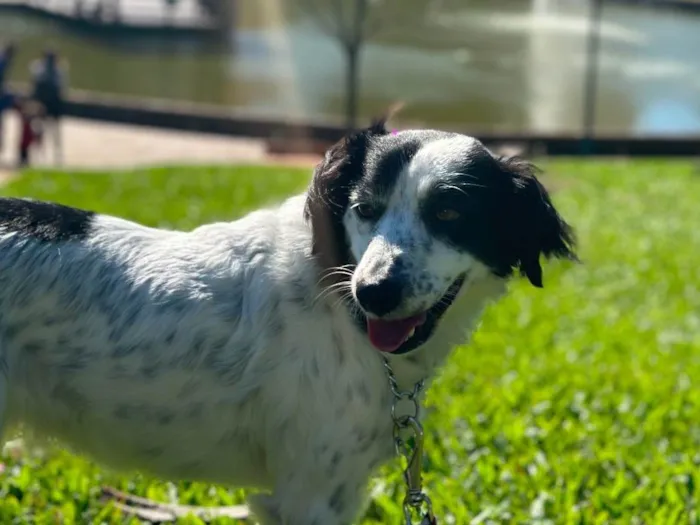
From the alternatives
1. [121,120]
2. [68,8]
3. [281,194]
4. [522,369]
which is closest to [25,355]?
[522,369]

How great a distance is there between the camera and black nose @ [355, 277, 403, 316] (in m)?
2.84

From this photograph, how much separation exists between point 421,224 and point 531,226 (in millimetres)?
412

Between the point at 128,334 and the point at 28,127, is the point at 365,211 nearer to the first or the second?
the point at 128,334

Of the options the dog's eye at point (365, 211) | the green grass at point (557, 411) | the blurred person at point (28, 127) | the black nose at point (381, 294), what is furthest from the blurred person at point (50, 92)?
the black nose at point (381, 294)

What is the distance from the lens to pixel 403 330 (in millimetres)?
2998

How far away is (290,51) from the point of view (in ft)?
130

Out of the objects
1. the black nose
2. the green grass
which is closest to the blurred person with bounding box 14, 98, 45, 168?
the green grass

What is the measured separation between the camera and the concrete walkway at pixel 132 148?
17.8 meters

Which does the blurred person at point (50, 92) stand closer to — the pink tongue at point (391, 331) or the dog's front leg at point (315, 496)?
the dog's front leg at point (315, 496)

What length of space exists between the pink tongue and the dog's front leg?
0.44 metres

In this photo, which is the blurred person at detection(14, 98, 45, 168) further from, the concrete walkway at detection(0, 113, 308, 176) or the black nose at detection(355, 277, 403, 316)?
the black nose at detection(355, 277, 403, 316)

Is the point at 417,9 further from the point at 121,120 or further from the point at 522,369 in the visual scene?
the point at 522,369

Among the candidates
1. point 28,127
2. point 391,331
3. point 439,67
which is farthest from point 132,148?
point 439,67

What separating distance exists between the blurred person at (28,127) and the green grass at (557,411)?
5.41 metres
